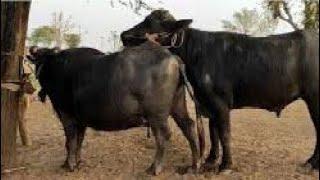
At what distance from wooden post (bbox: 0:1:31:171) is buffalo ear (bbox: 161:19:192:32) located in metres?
1.93

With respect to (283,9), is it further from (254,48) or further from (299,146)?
(254,48)

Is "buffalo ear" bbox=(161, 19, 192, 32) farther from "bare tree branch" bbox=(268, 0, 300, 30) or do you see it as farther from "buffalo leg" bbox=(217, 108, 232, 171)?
"bare tree branch" bbox=(268, 0, 300, 30)

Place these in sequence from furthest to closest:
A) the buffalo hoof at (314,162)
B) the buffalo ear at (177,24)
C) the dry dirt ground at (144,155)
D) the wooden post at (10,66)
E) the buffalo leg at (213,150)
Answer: the buffalo ear at (177,24)
the buffalo leg at (213,150)
the buffalo hoof at (314,162)
the dry dirt ground at (144,155)
the wooden post at (10,66)

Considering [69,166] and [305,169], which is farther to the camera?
[69,166]

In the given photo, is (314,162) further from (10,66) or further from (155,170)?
(10,66)

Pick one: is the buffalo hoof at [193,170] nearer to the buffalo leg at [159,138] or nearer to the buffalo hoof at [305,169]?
the buffalo leg at [159,138]

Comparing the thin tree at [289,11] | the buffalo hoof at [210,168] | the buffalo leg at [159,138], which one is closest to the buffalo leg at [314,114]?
the buffalo hoof at [210,168]

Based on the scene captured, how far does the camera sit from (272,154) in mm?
9383

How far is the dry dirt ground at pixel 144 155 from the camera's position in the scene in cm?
825

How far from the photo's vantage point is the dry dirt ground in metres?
8.25

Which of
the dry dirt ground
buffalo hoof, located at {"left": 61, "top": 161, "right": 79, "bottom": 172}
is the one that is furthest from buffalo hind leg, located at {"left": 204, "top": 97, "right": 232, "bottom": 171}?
buffalo hoof, located at {"left": 61, "top": 161, "right": 79, "bottom": 172}

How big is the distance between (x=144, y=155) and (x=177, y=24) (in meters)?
1.95

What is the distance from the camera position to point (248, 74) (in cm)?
836

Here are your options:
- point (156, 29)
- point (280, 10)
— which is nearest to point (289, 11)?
point (280, 10)
